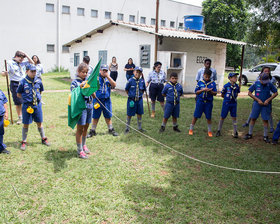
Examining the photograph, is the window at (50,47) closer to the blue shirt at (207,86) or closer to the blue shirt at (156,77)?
the blue shirt at (156,77)

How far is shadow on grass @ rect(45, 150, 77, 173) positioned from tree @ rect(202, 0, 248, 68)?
98.0 feet

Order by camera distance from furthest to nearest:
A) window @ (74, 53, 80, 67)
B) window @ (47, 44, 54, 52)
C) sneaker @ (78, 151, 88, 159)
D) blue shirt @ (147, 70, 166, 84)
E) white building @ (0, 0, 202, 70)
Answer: window @ (47, 44, 54, 52), white building @ (0, 0, 202, 70), window @ (74, 53, 80, 67), blue shirt @ (147, 70, 166, 84), sneaker @ (78, 151, 88, 159)

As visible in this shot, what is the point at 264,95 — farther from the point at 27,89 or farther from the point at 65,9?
the point at 65,9

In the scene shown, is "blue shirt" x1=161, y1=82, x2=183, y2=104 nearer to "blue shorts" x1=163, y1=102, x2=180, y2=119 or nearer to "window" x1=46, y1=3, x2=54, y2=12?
"blue shorts" x1=163, y1=102, x2=180, y2=119

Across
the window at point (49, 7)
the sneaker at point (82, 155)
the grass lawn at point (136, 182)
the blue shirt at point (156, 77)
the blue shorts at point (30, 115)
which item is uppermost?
the window at point (49, 7)

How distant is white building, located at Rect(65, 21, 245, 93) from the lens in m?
12.3

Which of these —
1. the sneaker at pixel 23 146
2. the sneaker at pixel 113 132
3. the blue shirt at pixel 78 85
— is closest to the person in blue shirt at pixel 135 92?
the sneaker at pixel 113 132

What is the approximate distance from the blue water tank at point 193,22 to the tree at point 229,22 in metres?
16.3

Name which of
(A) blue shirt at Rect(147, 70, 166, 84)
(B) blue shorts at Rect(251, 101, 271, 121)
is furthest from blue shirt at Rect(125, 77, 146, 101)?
(B) blue shorts at Rect(251, 101, 271, 121)

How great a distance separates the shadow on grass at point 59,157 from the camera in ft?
14.5

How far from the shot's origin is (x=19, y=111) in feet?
22.9

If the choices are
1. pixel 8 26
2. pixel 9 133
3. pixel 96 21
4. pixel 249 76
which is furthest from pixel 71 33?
pixel 9 133

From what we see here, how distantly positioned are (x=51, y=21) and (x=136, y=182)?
2544 centimetres

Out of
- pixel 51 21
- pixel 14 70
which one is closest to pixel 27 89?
pixel 14 70
